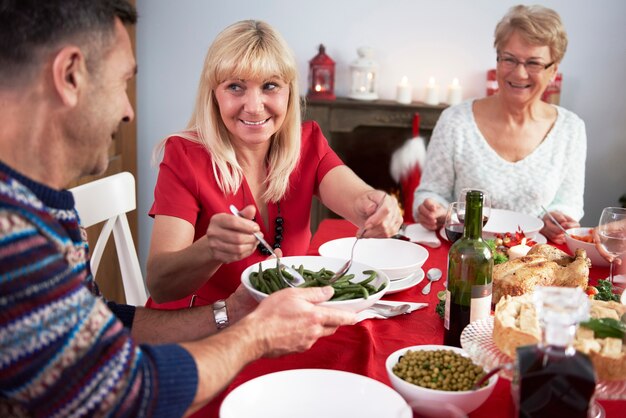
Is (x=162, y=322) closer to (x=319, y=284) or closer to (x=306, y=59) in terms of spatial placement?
(x=319, y=284)

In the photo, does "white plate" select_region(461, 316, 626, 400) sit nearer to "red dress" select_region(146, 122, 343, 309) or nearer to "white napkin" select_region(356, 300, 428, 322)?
"white napkin" select_region(356, 300, 428, 322)

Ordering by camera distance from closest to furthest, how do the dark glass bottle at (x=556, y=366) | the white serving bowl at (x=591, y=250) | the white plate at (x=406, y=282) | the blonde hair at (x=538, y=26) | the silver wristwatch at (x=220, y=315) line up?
the dark glass bottle at (x=556, y=366)
the silver wristwatch at (x=220, y=315)
the white plate at (x=406, y=282)
the white serving bowl at (x=591, y=250)
the blonde hair at (x=538, y=26)

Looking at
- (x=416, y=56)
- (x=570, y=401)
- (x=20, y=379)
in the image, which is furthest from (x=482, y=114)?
(x=20, y=379)

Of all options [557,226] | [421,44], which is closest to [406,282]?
[557,226]

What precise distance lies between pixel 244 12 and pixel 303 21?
1.17 feet

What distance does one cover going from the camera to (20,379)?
2.60 feet

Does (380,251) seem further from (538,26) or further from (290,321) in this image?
(538,26)

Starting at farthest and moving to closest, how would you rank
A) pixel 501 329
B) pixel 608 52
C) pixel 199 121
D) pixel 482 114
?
1. pixel 608 52
2. pixel 482 114
3. pixel 199 121
4. pixel 501 329

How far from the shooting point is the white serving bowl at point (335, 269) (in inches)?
48.6

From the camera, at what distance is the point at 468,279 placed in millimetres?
1238

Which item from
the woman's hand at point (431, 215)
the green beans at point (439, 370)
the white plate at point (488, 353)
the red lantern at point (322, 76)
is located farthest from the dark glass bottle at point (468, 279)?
the red lantern at point (322, 76)

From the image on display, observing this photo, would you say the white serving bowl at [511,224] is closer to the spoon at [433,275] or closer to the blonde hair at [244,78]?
the spoon at [433,275]

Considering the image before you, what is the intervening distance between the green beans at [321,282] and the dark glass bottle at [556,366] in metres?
0.48

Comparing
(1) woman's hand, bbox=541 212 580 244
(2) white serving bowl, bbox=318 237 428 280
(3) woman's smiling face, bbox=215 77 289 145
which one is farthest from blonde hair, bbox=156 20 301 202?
(1) woman's hand, bbox=541 212 580 244
